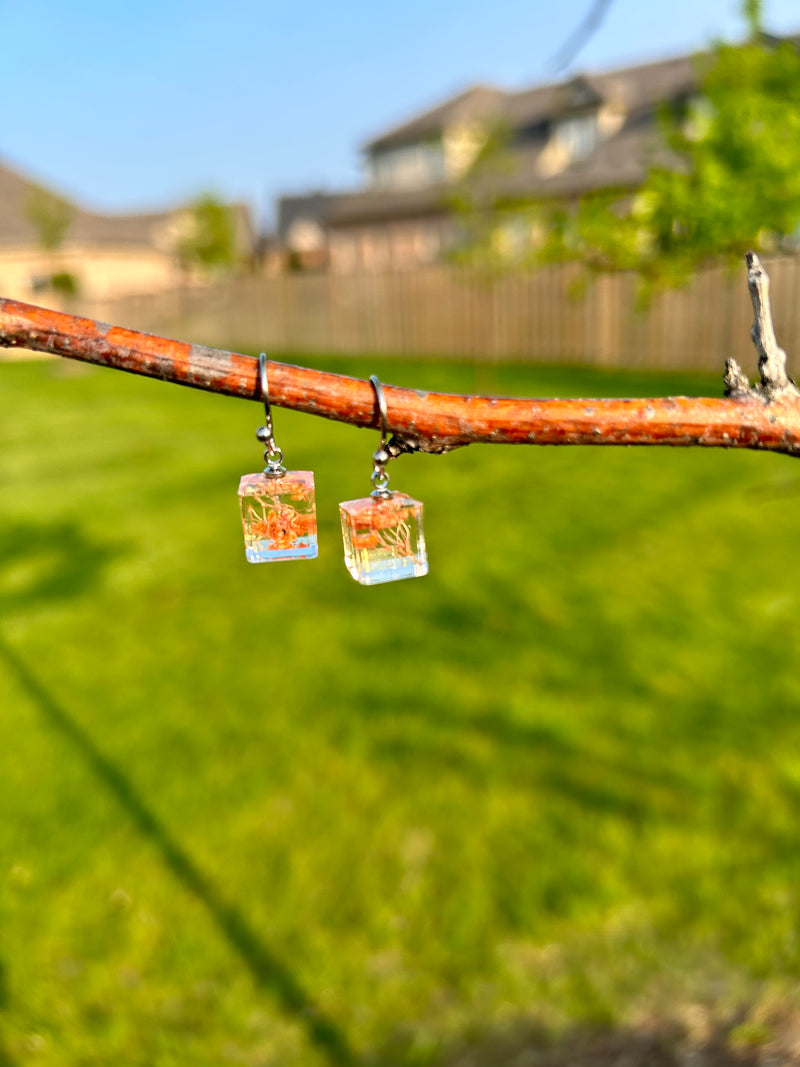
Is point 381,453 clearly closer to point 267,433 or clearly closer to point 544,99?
point 267,433

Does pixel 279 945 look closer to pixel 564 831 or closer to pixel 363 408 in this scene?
pixel 564 831

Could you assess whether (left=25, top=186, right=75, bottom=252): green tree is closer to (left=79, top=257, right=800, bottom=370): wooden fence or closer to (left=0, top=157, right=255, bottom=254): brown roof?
(left=0, top=157, right=255, bottom=254): brown roof

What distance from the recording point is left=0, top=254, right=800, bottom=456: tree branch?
4.38ft

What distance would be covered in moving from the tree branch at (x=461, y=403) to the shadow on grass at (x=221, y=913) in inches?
137

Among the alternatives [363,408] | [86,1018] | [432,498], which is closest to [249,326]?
[432,498]

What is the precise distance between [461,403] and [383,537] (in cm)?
34

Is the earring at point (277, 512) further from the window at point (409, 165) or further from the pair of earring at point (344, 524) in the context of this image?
the window at point (409, 165)

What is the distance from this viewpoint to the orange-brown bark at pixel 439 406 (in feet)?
4.38

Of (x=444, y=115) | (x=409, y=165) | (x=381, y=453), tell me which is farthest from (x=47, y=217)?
(x=381, y=453)

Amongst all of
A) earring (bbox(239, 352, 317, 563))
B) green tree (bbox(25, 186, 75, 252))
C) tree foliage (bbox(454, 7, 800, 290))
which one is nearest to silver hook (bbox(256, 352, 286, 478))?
earring (bbox(239, 352, 317, 563))

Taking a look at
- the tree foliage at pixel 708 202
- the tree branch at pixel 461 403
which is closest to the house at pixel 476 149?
the tree foliage at pixel 708 202

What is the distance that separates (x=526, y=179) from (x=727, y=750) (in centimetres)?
3924

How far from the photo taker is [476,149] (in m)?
32.2

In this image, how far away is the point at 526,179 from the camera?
40500 millimetres
